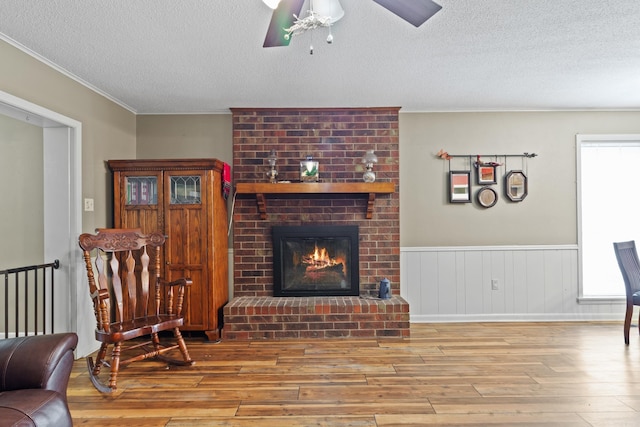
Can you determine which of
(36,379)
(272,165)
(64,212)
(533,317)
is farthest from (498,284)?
(64,212)

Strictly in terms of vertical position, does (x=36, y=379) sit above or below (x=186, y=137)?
below

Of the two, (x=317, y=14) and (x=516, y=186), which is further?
(x=516, y=186)

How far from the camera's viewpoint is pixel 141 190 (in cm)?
381

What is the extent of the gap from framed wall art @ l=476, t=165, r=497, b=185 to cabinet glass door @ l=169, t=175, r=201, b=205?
2960mm

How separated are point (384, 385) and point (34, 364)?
2.01 m

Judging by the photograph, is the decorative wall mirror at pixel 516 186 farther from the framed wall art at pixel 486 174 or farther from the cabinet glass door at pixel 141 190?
the cabinet glass door at pixel 141 190

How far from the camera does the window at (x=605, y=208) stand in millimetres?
4445

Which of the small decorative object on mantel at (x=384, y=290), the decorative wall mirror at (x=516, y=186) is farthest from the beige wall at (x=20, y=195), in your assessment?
the decorative wall mirror at (x=516, y=186)

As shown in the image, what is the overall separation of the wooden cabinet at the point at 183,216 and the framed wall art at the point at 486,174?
2.81m

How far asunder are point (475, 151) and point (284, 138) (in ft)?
6.95

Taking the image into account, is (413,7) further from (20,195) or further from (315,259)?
(20,195)

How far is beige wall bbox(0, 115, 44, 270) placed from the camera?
11.8 feet

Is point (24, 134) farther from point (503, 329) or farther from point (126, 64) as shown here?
point (503, 329)

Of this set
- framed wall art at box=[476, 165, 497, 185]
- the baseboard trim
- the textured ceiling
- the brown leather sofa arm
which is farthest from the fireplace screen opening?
the brown leather sofa arm
